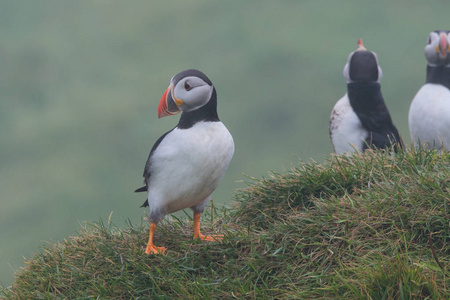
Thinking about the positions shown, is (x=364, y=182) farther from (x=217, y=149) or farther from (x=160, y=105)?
(x=160, y=105)

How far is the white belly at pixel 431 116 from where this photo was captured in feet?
20.0

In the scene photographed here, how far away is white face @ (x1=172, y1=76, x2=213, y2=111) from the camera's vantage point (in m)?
3.88

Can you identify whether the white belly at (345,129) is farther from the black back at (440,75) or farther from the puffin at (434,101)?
the black back at (440,75)

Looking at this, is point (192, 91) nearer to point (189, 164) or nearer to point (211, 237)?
point (189, 164)

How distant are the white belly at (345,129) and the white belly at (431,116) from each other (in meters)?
0.56

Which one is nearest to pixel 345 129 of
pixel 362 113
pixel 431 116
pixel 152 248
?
pixel 362 113

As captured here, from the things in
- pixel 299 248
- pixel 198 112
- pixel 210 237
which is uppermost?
pixel 198 112

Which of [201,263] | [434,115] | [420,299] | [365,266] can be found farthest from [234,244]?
[434,115]

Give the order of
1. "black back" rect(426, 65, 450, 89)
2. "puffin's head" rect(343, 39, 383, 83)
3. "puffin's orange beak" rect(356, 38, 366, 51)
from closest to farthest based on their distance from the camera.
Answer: "puffin's head" rect(343, 39, 383, 83) → "puffin's orange beak" rect(356, 38, 366, 51) → "black back" rect(426, 65, 450, 89)

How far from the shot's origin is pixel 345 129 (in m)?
6.02

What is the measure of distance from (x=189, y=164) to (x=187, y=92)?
0.44 metres

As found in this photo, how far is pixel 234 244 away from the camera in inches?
154

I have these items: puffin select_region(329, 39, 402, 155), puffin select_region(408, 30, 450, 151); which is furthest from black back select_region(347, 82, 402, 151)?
puffin select_region(408, 30, 450, 151)

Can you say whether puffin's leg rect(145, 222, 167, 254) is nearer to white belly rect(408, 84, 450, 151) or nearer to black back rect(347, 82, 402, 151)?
black back rect(347, 82, 402, 151)
